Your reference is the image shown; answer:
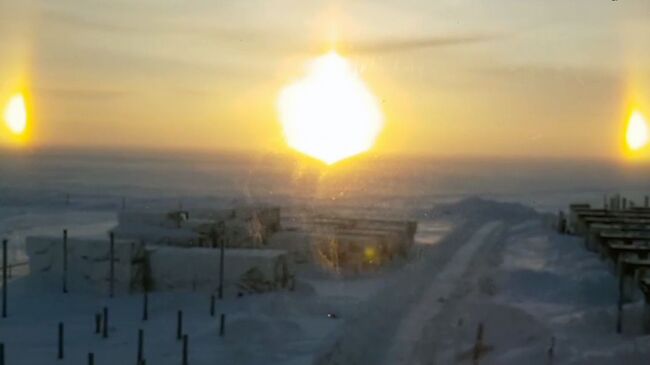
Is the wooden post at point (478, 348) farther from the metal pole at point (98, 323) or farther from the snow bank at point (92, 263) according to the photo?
the snow bank at point (92, 263)

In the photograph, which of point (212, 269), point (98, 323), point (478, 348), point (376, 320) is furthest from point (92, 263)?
point (478, 348)

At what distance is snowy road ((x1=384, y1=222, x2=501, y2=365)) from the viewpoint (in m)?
12.5

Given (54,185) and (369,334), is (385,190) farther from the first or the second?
(369,334)

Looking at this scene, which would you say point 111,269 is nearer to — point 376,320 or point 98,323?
point 98,323

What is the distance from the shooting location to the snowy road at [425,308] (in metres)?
12.5

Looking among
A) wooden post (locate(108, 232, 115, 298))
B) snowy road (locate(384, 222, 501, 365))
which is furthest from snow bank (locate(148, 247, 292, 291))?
snowy road (locate(384, 222, 501, 365))

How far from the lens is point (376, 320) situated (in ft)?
47.4

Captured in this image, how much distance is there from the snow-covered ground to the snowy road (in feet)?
0.11

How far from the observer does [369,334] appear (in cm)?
1347

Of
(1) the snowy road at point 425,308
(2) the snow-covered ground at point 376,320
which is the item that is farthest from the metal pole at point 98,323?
(1) the snowy road at point 425,308

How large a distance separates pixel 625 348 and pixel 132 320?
837 centimetres

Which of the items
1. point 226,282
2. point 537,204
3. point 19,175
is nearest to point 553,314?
point 226,282

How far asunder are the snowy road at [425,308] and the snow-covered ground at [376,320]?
3cm

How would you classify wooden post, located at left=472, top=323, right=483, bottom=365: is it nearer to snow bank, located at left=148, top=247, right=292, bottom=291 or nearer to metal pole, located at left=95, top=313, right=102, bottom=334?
snow bank, located at left=148, top=247, right=292, bottom=291
